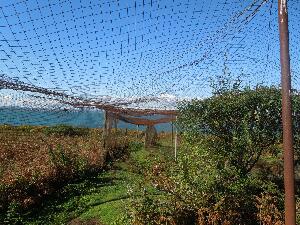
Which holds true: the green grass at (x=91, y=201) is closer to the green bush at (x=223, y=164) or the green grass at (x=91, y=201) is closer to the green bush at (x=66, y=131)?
the green bush at (x=223, y=164)

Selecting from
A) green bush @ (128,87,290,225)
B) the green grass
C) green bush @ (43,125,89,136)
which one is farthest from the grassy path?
green bush @ (43,125,89,136)

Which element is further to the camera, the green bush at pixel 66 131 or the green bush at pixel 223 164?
the green bush at pixel 66 131

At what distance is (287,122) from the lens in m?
5.91

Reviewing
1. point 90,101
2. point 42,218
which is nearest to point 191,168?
point 42,218

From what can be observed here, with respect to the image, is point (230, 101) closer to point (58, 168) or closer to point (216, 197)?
point (216, 197)

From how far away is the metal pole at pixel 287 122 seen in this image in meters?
5.89

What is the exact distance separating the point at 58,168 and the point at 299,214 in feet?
31.3

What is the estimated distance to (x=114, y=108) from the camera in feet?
62.1

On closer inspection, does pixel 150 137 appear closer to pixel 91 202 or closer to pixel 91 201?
pixel 91 201

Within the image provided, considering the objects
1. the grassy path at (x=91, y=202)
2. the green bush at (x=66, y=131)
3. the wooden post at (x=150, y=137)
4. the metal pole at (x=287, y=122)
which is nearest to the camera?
the metal pole at (x=287, y=122)

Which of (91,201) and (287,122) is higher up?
(287,122)

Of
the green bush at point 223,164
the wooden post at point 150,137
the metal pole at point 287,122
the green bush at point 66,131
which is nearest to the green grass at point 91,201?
the green bush at point 223,164

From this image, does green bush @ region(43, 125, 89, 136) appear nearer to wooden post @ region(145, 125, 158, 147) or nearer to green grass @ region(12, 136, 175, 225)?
wooden post @ region(145, 125, 158, 147)

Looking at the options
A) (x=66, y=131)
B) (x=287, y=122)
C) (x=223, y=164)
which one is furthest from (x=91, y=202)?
(x=66, y=131)
